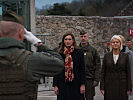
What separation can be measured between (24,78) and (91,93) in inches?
179

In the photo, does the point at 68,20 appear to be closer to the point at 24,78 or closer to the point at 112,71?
the point at 112,71

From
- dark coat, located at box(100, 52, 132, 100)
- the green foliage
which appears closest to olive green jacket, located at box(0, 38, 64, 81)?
dark coat, located at box(100, 52, 132, 100)

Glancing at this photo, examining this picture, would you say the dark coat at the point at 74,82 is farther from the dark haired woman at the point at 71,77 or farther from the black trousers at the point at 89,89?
the black trousers at the point at 89,89

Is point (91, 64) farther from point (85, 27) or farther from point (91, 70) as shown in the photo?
point (85, 27)

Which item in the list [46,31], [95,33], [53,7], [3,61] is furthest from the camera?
[53,7]

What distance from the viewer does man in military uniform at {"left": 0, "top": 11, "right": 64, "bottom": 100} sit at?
10.1ft

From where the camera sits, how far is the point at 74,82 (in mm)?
6371

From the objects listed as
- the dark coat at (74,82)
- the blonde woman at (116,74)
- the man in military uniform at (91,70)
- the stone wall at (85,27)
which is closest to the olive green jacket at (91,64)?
the man in military uniform at (91,70)

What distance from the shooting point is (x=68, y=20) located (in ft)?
76.0

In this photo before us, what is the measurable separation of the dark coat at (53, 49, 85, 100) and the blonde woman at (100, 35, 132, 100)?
2.49ft

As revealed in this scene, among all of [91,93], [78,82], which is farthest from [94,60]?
[78,82]

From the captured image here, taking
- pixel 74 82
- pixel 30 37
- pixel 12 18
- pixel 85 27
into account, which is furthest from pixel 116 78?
pixel 85 27

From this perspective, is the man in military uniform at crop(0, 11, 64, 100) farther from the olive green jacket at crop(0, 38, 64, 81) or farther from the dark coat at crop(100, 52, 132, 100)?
the dark coat at crop(100, 52, 132, 100)

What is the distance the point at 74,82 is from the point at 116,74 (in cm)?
100
